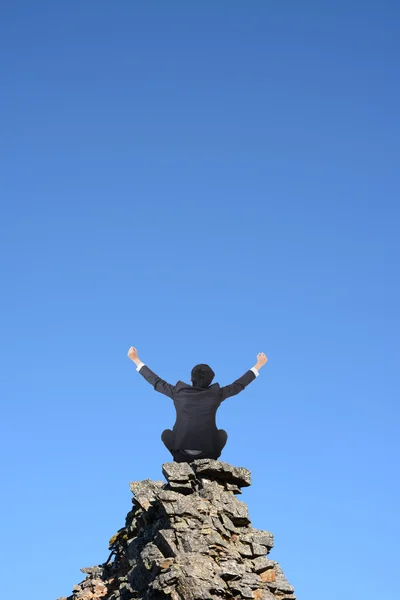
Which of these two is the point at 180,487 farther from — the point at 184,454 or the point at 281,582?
the point at 281,582

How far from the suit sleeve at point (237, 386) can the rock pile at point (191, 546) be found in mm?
2305

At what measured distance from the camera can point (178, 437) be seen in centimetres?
2588

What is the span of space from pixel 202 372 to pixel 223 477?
3.44 m

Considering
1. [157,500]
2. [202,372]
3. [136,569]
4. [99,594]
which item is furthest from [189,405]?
[99,594]

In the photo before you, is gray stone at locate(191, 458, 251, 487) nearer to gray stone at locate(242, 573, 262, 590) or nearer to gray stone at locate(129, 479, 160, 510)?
gray stone at locate(129, 479, 160, 510)

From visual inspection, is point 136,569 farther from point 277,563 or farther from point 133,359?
point 133,359

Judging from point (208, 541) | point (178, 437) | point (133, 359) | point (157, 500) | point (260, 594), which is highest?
point (133, 359)

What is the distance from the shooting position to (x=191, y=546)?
21906 millimetres

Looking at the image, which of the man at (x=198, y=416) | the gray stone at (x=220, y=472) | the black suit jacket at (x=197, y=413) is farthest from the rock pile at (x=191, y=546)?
the black suit jacket at (x=197, y=413)

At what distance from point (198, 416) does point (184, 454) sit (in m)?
1.32

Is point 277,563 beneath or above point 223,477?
beneath

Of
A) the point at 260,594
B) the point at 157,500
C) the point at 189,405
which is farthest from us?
the point at 189,405

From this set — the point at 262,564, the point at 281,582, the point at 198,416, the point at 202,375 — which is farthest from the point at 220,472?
the point at 281,582

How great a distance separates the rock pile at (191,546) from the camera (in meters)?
21.3
